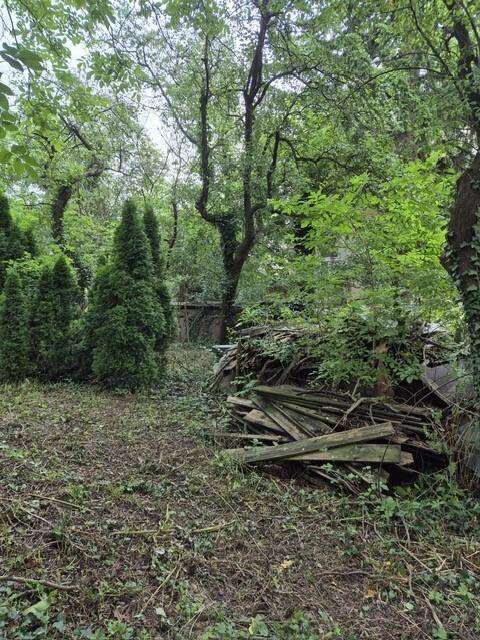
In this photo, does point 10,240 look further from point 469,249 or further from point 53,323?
point 469,249

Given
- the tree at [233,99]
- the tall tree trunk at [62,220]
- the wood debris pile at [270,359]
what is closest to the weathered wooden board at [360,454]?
the wood debris pile at [270,359]

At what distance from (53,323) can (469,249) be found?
589 centimetres

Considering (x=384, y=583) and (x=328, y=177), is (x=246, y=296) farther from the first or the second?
(x=384, y=583)

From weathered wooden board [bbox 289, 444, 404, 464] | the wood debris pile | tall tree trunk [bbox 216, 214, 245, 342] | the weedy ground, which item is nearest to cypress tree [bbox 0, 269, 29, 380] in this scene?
the weedy ground

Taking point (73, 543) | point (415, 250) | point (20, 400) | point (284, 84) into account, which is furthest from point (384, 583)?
point (284, 84)

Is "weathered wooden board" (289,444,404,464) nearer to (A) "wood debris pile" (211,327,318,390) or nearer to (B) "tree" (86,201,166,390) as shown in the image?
(A) "wood debris pile" (211,327,318,390)

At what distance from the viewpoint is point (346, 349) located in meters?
4.30

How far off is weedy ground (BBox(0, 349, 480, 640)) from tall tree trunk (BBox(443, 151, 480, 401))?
1.40m

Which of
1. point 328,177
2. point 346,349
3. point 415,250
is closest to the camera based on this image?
point 415,250

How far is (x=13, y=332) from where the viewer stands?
6.18 meters

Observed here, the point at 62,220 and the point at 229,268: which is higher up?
the point at 62,220

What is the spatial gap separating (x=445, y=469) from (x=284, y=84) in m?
7.71

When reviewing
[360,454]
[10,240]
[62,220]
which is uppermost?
[62,220]

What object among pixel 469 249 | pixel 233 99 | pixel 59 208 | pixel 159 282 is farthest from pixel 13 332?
pixel 233 99
